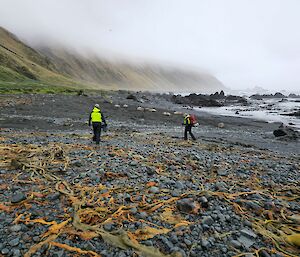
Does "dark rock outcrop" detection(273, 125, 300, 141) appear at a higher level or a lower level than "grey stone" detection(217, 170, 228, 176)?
lower

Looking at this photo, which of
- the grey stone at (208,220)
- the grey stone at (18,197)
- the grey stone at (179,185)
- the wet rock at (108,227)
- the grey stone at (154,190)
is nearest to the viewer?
the wet rock at (108,227)

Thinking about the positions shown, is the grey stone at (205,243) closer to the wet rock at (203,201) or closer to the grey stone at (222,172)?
the wet rock at (203,201)

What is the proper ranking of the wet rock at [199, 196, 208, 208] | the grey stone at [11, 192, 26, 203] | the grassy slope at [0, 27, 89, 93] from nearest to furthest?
1. the grey stone at [11, 192, 26, 203]
2. the wet rock at [199, 196, 208, 208]
3. the grassy slope at [0, 27, 89, 93]

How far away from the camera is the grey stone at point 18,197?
6684 millimetres

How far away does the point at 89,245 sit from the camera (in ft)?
17.1

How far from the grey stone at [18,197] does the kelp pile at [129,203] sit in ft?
0.29

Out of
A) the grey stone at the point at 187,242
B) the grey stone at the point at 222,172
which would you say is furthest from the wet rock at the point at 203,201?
the grey stone at the point at 222,172

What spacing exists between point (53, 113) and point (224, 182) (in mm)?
23515

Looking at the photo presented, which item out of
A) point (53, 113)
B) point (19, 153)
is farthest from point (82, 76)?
point (19, 153)

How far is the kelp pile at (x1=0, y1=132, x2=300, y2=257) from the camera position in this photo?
5.59m

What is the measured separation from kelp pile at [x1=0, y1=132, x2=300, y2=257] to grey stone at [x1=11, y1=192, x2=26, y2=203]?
0.29ft

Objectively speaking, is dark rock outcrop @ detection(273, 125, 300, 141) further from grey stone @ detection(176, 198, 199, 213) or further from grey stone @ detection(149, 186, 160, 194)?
grey stone @ detection(176, 198, 199, 213)

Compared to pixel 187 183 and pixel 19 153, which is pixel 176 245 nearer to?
pixel 187 183

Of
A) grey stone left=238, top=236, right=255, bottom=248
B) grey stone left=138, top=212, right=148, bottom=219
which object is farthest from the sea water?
grey stone left=138, top=212, right=148, bottom=219
